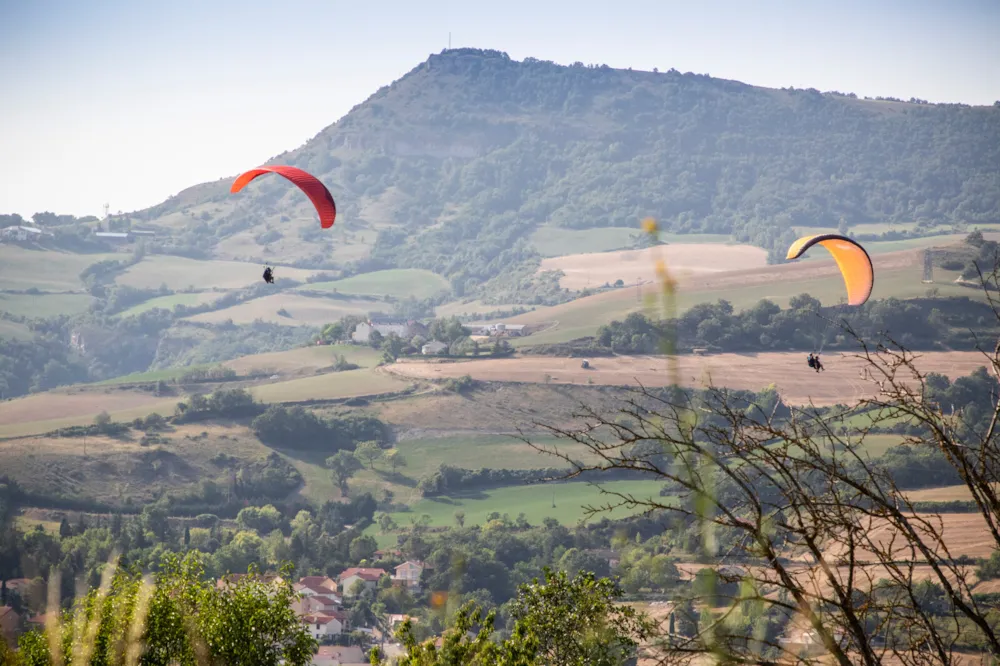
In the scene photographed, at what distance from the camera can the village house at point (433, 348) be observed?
94625mm

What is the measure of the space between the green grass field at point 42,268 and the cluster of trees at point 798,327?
104151 millimetres

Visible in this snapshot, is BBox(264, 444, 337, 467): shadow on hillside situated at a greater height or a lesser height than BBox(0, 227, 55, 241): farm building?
lesser

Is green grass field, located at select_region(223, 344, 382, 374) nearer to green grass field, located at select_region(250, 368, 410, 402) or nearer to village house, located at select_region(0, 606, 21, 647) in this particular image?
green grass field, located at select_region(250, 368, 410, 402)

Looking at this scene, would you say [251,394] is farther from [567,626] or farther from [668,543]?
[567,626]

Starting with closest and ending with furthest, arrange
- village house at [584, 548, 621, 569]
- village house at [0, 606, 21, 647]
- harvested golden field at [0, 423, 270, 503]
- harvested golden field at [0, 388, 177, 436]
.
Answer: village house at [0, 606, 21, 647]
village house at [584, 548, 621, 569]
harvested golden field at [0, 423, 270, 503]
harvested golden field at [0, 388, 177, 436]

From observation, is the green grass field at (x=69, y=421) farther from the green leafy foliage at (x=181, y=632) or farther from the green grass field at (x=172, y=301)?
the green grass field at (x=172, y=301)

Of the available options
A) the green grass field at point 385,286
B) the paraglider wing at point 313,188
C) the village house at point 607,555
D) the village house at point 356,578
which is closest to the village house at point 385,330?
the village house at point 607,555

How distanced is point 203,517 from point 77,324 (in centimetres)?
10693

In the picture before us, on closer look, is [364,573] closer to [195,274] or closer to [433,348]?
[433,348]

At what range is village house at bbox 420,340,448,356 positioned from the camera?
9462cm

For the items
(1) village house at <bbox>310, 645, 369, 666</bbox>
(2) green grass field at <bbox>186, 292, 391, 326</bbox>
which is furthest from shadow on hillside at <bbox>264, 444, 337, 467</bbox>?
(2) green grass field at <bbox>186, 292, 391, 326</bbox>

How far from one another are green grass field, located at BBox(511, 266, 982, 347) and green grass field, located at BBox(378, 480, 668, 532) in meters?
33.3

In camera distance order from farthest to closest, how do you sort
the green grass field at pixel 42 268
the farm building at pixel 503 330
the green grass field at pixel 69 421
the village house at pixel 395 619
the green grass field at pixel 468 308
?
the green grass field at pixel 42 268, the green grass field at pixel 468 308, the farm building at pixel 503 330, the green grass field at pixel 69 421, the village house at pixel 395 619

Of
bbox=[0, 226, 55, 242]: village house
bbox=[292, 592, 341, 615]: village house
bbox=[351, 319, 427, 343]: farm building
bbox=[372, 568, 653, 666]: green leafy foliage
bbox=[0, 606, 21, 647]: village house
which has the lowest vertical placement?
bbox=[292, 592, 341, 615]: village house
